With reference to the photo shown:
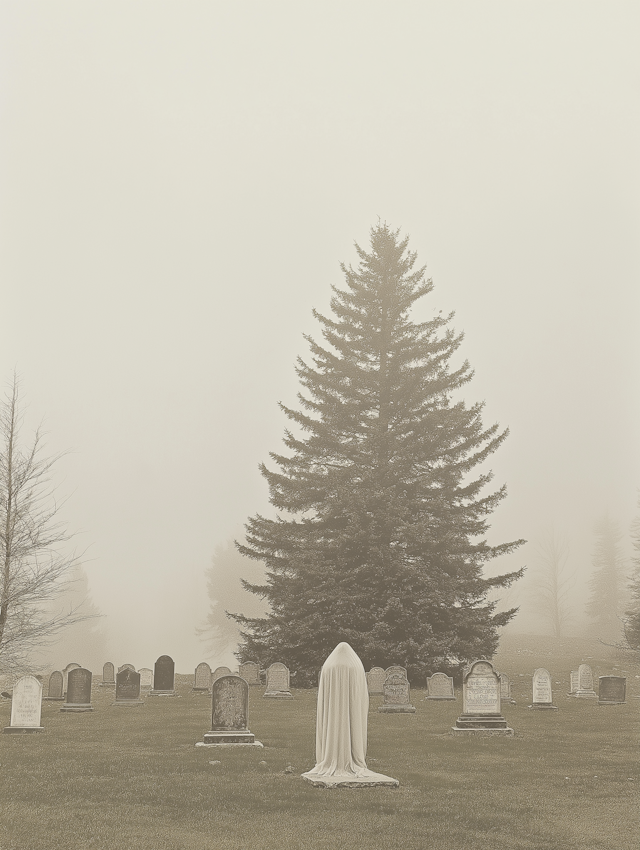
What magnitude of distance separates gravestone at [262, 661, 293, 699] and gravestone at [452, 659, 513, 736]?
8.39 m

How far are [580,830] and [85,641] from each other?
66870 mm

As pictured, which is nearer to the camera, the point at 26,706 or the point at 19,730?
the point at 19,730

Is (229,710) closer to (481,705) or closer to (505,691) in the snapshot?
(481,705)

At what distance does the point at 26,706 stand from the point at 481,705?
32.5ft

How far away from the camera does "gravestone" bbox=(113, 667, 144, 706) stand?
2239 centimetres

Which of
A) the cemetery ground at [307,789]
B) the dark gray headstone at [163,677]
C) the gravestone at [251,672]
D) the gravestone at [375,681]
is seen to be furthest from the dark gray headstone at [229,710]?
the gravestone at [251,672]

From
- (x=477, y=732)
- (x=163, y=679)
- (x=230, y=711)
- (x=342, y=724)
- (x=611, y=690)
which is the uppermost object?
(x=342, y=724)

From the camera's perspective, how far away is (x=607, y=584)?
60.9 meters

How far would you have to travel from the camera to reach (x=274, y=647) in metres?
27.7

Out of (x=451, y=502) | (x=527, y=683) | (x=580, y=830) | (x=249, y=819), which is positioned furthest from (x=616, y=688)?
(x=249, y=819)

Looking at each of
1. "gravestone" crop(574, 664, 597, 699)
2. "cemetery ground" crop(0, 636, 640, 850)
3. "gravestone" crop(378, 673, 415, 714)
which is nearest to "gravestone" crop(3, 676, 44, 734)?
"cemetery ground" crop(0, 636, 640, 850)

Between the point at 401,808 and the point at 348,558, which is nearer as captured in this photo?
the point at 401,808

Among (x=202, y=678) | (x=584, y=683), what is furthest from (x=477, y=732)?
(x=202, y=678)

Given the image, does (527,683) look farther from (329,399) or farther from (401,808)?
(401,808)
